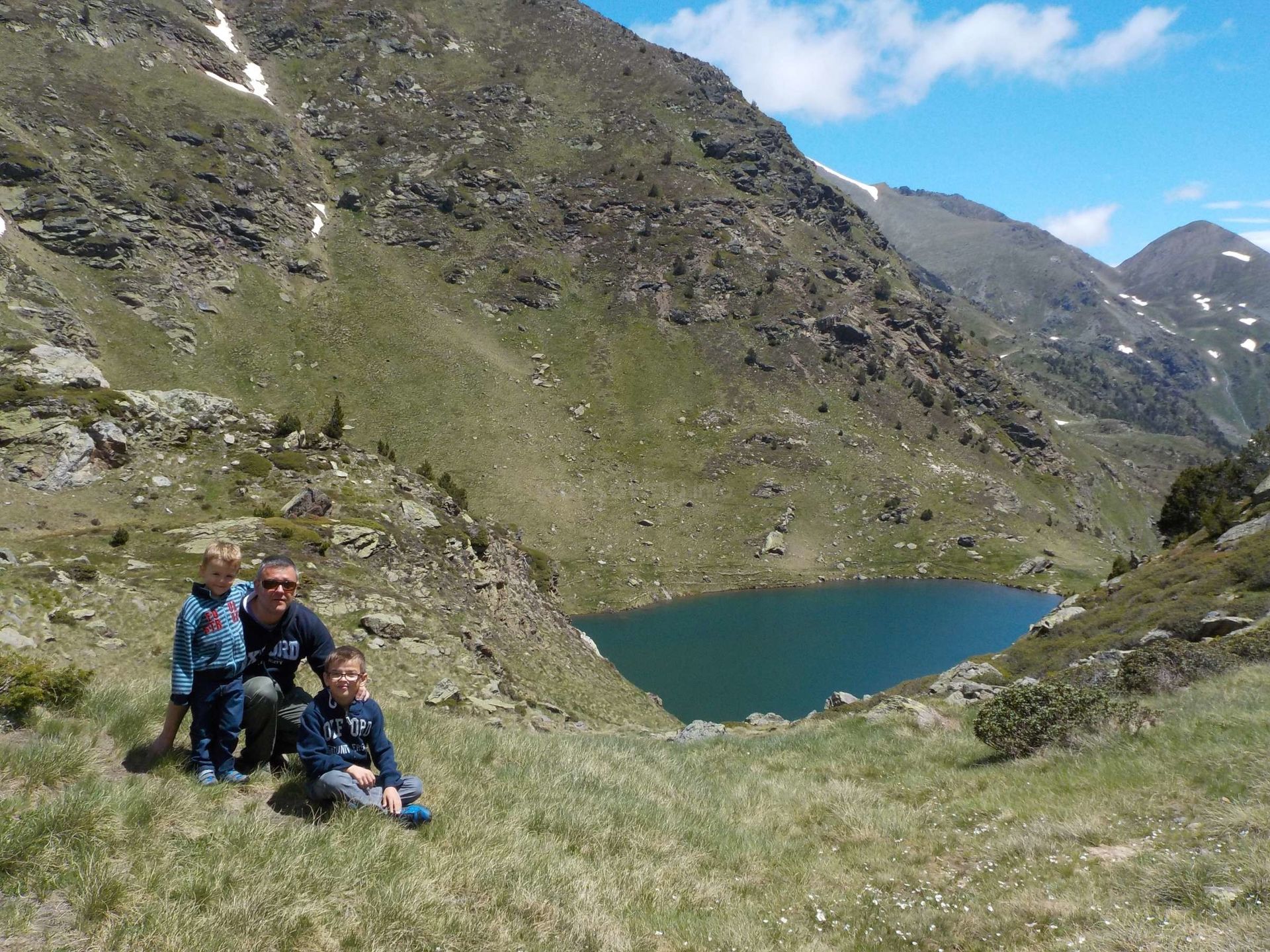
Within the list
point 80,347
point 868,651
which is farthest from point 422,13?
point 868,651

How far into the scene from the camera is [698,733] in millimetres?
21547

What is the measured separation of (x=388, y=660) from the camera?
69.5 feet

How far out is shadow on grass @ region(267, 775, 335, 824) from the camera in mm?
6605

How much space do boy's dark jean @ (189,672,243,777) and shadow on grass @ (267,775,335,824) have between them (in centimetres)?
64

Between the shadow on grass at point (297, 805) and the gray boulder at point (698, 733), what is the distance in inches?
526

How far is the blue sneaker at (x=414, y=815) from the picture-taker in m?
6.77

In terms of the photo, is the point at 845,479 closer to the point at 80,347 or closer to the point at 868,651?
the point at 868,651

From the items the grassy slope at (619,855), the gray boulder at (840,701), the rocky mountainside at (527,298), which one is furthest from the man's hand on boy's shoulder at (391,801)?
the rocky mountainside at (527,298)

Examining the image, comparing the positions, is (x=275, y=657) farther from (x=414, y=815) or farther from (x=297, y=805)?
(x=414, y=815)

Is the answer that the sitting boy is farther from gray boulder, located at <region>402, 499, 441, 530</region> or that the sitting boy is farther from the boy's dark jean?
gray boulder, located at <region>402, 499, 441, 530</region>

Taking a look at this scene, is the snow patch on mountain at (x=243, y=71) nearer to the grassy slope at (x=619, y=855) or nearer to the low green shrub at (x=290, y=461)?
the low green shrub at (x=290, y=461)

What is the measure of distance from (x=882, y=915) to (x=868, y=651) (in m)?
59.9

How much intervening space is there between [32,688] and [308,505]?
73.2 feet

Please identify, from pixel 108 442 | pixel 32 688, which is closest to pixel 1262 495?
pixel 32 688
